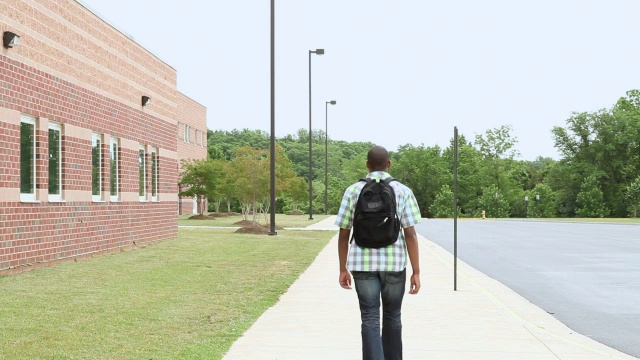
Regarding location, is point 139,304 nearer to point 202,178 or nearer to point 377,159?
point 377,159

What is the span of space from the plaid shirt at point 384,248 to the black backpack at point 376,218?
73 mm

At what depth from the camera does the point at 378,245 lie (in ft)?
21.7

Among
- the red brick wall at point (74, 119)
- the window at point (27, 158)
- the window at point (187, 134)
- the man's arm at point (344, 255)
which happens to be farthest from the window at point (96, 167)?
the window at point (187, 134)

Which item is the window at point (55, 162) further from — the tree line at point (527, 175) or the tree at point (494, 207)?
the tree at point (494, 207)

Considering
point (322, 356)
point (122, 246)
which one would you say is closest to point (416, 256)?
point (322, 356)

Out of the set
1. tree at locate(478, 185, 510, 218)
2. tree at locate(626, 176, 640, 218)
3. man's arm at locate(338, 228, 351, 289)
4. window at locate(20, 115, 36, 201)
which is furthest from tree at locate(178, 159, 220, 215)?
man's arm at locate(338, 228, 351, 289)

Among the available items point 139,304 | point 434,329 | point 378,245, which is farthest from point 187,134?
point 378,245

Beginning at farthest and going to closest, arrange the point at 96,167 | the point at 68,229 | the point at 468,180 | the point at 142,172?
the point at 468,180, the point at 142,172, the point at 96,167, the point at 68,229

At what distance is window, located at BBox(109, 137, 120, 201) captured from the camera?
23.4 meters

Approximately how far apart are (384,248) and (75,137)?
14.7m

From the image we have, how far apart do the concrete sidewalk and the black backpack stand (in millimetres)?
2001

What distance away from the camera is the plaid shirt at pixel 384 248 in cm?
666

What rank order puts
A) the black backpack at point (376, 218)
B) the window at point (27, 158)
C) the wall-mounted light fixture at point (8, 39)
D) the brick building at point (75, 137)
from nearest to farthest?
the black backpack at point (376, 218) < the wall-mounted light fixture at point (8, 39) < the brick building at point (75, 137) < the window at point (27, 158)

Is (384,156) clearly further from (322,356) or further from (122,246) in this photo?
(122,246)
